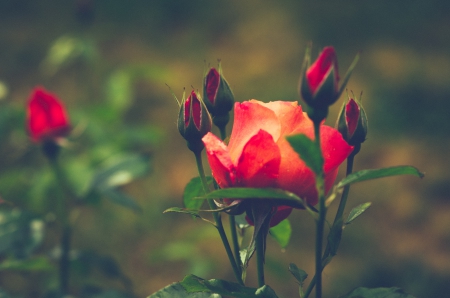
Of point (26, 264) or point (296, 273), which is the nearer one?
point (296, 273)

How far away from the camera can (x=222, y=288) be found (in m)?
0.51

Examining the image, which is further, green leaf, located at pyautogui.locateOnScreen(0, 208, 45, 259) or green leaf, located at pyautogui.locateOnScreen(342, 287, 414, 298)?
green leaf, located at pyautogui.locateOnScreen(0, 208, 45, 259)

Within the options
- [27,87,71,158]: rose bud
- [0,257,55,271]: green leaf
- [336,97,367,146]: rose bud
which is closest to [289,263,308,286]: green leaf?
[336,97,367,146]: rose bud

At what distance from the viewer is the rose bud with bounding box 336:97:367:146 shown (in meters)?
0.54

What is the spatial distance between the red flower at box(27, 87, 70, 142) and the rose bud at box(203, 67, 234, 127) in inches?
25.0

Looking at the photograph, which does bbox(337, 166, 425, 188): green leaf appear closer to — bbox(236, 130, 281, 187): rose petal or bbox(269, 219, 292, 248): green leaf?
bbox(236, 130, 281, 187): rose petal

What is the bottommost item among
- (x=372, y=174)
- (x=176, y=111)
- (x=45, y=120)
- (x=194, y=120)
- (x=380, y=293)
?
(x=380, y=293)

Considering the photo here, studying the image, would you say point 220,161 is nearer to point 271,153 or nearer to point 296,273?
point 271,153

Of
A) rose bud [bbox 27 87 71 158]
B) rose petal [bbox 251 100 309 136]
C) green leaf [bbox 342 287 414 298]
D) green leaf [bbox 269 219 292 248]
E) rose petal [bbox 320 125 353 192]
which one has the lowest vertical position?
green leaf [bbox 342 287 414 298]

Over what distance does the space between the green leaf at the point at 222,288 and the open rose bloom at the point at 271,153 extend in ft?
0.30

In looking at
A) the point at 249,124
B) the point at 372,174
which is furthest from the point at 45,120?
the point at 372,174

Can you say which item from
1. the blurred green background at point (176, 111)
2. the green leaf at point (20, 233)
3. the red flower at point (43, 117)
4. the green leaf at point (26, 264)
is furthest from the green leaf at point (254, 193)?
the red flower at point (43, 117)

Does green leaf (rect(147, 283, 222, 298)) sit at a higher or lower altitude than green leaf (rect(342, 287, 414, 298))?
higher

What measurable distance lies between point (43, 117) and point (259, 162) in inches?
29.8
